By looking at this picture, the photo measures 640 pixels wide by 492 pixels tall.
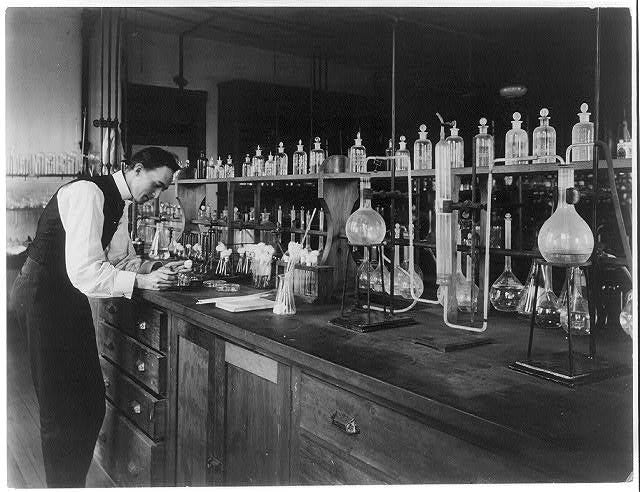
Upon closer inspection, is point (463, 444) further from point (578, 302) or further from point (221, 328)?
point (221, 328)

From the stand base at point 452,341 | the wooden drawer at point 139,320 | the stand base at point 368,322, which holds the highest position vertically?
the stand base at point 368,322

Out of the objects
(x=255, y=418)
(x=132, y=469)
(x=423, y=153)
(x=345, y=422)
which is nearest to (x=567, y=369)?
(x=345, y=422)

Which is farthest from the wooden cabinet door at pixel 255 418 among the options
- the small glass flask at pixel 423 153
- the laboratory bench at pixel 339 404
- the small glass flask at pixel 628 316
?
the small glass flask at pixel 423 153

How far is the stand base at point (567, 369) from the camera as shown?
1460 mm

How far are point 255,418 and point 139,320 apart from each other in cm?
105

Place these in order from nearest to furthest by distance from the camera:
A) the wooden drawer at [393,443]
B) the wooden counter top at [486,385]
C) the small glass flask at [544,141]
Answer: the wooden counter top at [486,385] < the wooden drawer at [393,443] < the small glass flask at [544,141]

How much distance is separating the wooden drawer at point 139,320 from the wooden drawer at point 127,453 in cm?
40

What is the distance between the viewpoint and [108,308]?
3178mm

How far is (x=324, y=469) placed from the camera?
1.66 m

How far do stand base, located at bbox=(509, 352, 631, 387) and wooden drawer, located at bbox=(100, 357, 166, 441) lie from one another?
1.62 m

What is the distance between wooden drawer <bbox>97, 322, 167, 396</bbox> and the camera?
2633mm

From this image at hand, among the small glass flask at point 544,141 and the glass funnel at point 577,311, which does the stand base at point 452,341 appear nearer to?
the glass funnel at point 577,311

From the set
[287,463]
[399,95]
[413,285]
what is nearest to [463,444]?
[287,463]

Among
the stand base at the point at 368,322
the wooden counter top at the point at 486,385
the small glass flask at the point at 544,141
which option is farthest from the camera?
the small glass flask at the point at 544,141
